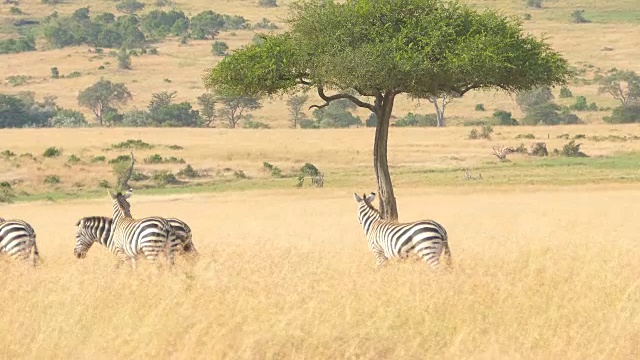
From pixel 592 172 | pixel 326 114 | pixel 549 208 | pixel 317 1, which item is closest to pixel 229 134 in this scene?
pixel 326 114

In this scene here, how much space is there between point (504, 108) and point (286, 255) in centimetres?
10106

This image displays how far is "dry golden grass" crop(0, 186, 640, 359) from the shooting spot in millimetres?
10375

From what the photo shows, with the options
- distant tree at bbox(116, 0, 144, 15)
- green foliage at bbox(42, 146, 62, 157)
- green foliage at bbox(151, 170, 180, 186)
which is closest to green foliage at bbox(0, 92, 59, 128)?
green foliage at bbox(42, 146, 62, 157)

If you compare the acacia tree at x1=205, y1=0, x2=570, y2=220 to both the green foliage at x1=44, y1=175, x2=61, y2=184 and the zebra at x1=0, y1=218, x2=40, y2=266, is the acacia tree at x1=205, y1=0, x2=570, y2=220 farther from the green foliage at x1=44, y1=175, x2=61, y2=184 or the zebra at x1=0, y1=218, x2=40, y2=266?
the green foliage at x1=44, y1=175, x2=61, y2=184

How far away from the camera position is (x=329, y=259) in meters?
17.8

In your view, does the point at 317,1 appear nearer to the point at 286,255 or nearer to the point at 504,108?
the point at 286,255

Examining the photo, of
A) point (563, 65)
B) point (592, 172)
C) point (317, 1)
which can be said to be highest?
point (317, 1)

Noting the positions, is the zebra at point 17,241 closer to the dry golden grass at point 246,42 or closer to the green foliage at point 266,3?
the dry golden grass at point 246,42

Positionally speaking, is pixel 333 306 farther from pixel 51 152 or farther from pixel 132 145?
pixel 132 145

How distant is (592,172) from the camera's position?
52.5 metres

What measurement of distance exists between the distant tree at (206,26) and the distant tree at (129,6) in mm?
29488

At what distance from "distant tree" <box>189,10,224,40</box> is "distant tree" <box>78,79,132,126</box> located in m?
45.5

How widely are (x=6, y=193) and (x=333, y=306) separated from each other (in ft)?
133

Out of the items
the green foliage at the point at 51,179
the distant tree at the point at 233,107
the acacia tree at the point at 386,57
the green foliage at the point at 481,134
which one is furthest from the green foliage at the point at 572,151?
the distant tree at the point at 233,107
